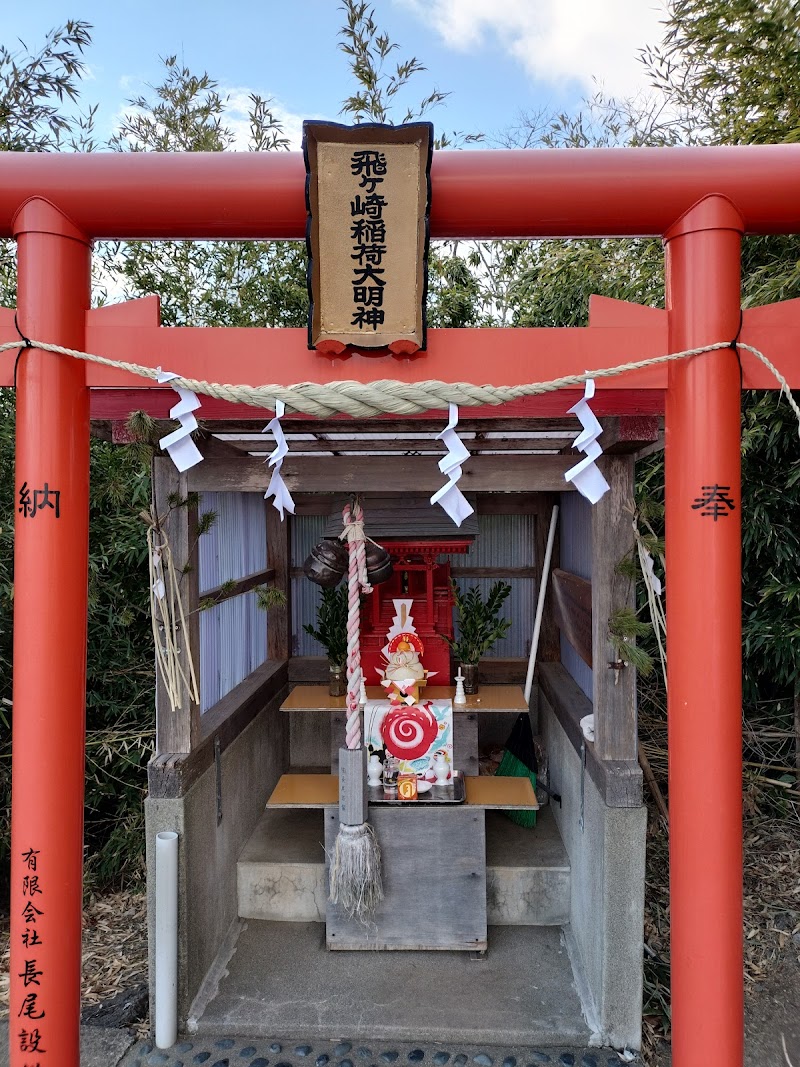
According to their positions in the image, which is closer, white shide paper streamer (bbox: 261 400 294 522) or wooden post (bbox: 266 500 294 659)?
white shide paper streamer (bbox: 261 400 294 522)

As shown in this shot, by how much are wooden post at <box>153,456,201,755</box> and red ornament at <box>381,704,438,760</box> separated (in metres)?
1.45

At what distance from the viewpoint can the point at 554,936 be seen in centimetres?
482

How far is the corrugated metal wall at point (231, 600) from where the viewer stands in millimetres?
5000

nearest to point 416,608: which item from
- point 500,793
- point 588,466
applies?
point 500,793

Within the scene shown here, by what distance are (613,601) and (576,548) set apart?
187 cm

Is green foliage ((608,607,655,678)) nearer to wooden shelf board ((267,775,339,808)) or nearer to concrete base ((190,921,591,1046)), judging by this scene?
concrete base ((190,921,591,1046))

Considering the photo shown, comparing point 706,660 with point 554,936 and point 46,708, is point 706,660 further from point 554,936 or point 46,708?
point 554,936

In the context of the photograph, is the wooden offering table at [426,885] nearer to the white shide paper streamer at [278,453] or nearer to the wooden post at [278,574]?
the wooden post at [278,574]

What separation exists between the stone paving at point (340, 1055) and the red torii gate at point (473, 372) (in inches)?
75.6

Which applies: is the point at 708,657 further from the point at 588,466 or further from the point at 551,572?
the point at 551,572

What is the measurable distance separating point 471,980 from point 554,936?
0.76 meters

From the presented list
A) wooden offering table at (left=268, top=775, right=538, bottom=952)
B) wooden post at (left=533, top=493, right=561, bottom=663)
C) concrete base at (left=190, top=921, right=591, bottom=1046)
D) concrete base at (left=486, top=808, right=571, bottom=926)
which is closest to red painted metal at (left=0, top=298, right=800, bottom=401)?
wooden offering table at (left=268, top=775, right=538, bottom=952)

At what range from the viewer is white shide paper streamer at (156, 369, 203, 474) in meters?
2.18

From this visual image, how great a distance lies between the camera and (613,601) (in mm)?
4043
